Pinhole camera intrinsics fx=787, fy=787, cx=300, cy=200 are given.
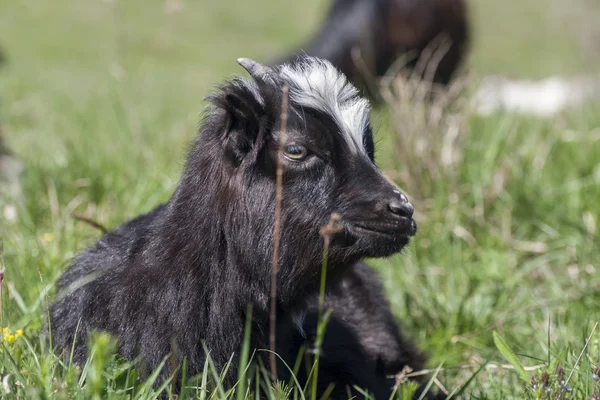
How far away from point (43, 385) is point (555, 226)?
3790 mm

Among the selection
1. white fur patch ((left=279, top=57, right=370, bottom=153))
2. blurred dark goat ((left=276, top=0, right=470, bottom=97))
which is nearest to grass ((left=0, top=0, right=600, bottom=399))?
white fur patch ((left=279, top=57, right=370, bottom=153))

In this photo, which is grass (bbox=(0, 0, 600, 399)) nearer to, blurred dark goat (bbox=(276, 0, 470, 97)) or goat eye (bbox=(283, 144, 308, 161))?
goat eye (bbox=(283, 144, 308, 161))

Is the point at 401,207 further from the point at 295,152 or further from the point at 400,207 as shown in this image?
the point at 295,152

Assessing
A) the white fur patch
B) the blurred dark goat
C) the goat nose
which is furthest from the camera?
the blurred dark goat

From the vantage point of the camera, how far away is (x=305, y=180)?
2799 mm

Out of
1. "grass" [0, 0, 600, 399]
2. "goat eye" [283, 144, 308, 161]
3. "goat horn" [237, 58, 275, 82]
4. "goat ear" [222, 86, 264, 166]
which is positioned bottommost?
"grass" [0, 0, 600, 399]

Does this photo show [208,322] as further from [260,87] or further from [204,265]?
[260,87]

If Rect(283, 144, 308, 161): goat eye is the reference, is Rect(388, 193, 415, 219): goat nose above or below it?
below

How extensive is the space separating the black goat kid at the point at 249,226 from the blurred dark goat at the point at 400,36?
568 cm

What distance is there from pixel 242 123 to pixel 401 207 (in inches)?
25.3

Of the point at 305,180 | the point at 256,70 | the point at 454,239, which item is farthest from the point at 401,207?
the point at 454,239

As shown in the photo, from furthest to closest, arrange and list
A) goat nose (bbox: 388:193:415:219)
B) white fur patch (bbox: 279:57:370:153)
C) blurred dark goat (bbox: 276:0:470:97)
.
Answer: blurred dark goat (bbox: 276:0:470:97), white fur patch (bbox: 279:57:370:153), goat nose (bbox: 388:193:415:219)

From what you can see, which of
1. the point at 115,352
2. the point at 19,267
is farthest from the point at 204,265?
the point at 19,267

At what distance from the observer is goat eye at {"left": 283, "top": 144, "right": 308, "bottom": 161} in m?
2.79
